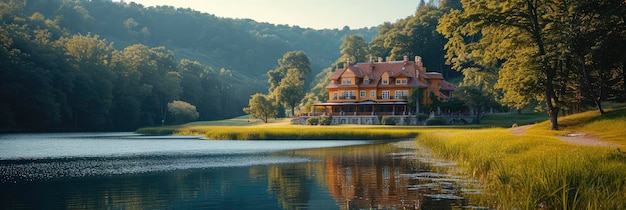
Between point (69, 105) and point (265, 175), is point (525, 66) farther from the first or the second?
point (69, 105)

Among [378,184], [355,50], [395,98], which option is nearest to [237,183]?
[378,184]

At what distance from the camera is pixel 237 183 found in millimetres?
23062

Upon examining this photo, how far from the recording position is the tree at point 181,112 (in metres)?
117

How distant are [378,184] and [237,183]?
5699 mm

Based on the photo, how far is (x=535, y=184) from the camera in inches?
543

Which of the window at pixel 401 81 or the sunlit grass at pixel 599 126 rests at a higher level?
the window at pixel 401 81

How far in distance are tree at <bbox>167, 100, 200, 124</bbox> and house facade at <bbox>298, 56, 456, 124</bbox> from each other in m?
35.8

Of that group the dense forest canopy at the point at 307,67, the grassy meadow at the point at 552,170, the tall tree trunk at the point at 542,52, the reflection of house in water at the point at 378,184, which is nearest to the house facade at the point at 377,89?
the dense forest canopy at the point at 307,67

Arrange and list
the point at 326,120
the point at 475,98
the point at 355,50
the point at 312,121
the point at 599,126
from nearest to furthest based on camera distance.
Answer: the point at 599,126, the point at 475,98, the point at 326,120, the point at 312,121, the point at 355,50

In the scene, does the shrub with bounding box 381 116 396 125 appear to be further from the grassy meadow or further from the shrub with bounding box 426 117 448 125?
the grassy meadow

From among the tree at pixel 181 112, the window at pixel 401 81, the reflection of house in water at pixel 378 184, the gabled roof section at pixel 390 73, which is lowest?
the reflection of house in water at pixel 378 184

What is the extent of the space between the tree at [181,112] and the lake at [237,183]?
82250 mm

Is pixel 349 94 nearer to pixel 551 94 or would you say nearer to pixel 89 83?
pixel 89 83

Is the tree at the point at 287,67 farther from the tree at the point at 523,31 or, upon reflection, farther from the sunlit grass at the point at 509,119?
the tree at the point at 523,31
